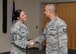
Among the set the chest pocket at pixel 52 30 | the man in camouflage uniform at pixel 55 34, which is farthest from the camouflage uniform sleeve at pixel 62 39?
the chest pocket at pixel 52 30

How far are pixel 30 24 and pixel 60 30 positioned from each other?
20.6 ft

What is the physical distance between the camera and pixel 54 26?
3.47 metres

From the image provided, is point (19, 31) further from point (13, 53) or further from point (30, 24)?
point (30, 24)

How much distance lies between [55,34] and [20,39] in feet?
2.13

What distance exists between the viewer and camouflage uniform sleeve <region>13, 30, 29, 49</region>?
12.0 feet

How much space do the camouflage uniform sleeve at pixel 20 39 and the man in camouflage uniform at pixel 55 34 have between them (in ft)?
1.39

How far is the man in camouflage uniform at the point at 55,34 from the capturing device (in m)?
3.38

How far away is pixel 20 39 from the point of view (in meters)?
3.69

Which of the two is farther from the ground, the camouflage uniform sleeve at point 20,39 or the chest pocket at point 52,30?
the chest pocket at point 52,30

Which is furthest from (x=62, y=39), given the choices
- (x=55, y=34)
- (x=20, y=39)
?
(x=20, y=39)

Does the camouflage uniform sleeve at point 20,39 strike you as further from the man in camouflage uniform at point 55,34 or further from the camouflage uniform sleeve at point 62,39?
the camouflage uniform sleeve at point 62,39

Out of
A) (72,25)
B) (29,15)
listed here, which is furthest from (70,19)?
(29,15)

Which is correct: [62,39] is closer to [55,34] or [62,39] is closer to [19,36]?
[55,34]

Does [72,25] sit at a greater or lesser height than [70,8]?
lesser
